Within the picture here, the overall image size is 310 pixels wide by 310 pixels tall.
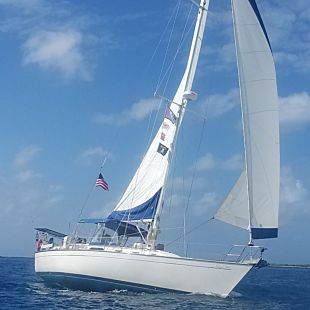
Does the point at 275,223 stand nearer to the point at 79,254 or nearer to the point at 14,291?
the point at 79,254

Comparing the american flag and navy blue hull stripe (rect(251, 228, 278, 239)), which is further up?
the american flag

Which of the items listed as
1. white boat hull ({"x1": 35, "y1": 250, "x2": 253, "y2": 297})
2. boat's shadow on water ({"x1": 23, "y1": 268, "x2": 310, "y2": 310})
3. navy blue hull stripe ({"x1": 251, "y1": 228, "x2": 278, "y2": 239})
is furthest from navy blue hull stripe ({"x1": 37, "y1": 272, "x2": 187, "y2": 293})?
navy blue hull stripe ({"x1": 251, "y1": 228, "x2": 278, "y2": 239})

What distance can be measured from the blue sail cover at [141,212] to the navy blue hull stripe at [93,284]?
441 centimetres

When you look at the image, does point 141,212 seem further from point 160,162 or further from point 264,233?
point 264,233

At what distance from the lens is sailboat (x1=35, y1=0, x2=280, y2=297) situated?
27.6 meters

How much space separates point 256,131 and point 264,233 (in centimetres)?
525

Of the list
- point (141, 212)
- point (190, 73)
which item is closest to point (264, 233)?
point (141, 212)

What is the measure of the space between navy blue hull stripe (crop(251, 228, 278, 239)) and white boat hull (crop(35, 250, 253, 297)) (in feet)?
5.05

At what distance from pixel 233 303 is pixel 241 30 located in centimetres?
1428

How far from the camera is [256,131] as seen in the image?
2969 cm

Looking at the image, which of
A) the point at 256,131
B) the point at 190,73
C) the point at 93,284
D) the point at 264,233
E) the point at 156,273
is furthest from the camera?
the point at 190,73

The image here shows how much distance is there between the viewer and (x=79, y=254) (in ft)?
95.6

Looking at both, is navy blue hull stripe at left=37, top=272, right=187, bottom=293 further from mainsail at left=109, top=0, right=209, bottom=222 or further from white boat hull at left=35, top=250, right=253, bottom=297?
mainsail at left=109, top=0, right=209, bottom=222

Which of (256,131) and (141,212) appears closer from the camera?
(256,131)
